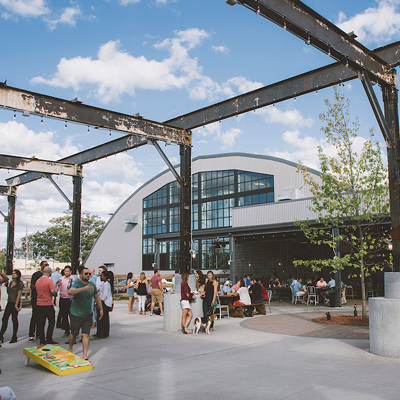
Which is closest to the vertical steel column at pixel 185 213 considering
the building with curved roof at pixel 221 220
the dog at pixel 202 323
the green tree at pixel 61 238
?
the dog at pixel 202 323

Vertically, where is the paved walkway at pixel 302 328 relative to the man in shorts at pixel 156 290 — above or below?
below

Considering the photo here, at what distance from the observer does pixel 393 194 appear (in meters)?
8.48

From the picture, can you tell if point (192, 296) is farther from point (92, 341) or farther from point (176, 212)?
point (176, 212)

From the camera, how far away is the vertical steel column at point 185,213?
1147 cm

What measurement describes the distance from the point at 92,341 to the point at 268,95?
297 inches

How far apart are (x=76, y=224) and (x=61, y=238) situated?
182 feet

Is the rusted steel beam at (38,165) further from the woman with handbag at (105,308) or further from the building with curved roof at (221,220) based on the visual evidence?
the building with curved roof at (221,220)

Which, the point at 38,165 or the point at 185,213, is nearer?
the point at 185,213

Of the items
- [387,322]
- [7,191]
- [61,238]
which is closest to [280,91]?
[387,322]

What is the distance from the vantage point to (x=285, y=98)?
10.5 meters

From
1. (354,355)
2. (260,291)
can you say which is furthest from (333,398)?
(260,291)

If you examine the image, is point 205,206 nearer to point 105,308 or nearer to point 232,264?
point 232,264

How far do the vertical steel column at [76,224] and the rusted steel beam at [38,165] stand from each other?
0.39m

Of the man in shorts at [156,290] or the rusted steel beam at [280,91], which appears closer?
the rusted steel beam at [280,91]
